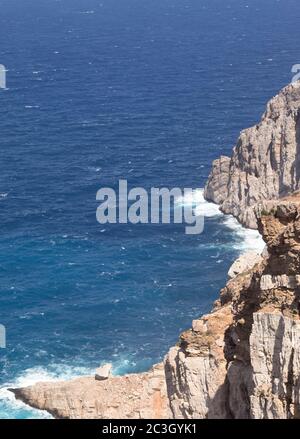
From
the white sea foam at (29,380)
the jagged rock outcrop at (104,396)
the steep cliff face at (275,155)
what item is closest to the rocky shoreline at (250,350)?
the jagged rock outcrop at (104,396)

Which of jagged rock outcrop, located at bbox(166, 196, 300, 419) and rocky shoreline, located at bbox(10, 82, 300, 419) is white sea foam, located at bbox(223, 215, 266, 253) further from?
jagged rock outcrop, located at bbox(166, 196, 300, 419)

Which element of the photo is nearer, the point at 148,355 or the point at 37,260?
the point at 148,355

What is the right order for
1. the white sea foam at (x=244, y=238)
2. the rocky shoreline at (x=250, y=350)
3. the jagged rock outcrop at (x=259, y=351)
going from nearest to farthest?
1. the jagged rock outcrop at (x=259, y=351)
2. the rocky shoreline at (x=250, y=350)
3. the white sea foam at (x=244, y=238)

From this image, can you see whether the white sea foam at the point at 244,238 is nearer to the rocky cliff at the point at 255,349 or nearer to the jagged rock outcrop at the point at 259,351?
the rocky cliff at the point at 255,349

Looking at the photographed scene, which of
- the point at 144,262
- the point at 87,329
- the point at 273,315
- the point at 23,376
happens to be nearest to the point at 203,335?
the point at 273,315

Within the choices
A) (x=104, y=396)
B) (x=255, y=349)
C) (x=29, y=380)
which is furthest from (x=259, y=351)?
(x=29, y=380)

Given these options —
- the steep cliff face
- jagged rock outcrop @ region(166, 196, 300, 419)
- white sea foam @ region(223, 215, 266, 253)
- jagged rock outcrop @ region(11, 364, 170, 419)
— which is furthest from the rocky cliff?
the steep cliff face
